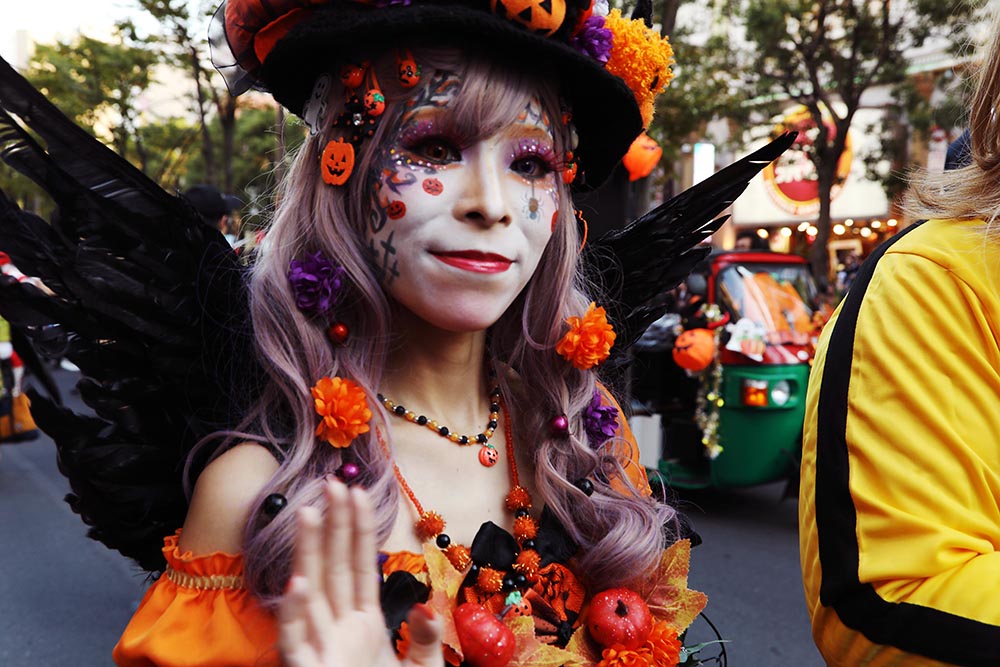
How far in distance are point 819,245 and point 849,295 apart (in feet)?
40.1

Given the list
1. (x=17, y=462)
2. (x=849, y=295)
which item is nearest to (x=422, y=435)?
(x=849, y=295)

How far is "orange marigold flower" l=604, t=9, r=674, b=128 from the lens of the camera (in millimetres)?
1565

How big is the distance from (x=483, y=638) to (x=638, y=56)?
108 centimetres

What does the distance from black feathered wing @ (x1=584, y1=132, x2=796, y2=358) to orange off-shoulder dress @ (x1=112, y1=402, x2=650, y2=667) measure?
1049mm

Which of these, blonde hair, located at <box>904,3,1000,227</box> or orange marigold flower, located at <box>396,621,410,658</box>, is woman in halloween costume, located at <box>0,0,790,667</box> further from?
blonde hair, located at <box>904,3,1000,227</box>

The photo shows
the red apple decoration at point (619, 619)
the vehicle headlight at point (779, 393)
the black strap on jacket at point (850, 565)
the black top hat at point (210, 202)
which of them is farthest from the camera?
the vehicle headlight at point (779, 393)

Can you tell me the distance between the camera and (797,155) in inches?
693

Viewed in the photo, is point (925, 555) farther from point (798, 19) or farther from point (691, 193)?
point (798, 19)

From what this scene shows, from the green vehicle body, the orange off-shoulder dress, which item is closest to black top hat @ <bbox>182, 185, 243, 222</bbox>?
the green vehicle body

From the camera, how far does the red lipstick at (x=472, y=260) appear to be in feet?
4.43

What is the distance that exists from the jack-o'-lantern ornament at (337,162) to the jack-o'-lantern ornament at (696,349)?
4420mm

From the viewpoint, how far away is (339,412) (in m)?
1.38

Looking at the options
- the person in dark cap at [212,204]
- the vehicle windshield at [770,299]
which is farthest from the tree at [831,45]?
the person in dark cap at [212,204]

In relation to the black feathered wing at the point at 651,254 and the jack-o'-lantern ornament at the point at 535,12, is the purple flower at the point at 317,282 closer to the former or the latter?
the jack-o'-lantern ornament at the point at 535,12
